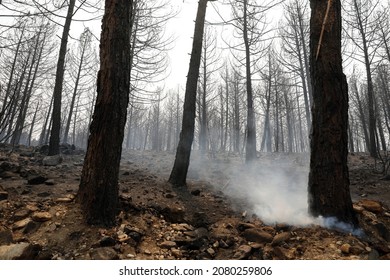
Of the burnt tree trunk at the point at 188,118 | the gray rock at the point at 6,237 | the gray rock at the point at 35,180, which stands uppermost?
the burnt tree trunk at the point at 188,118

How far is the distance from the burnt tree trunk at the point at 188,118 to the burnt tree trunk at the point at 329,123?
3157 mm

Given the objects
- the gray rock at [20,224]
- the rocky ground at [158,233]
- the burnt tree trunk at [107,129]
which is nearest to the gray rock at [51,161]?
the rocky ground at [158,233]

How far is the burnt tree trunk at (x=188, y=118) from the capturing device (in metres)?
6.03

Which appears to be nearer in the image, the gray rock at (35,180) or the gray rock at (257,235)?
the gray rock at (257,235)

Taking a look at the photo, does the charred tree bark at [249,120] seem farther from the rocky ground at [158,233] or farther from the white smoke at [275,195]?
the rocky ground at [158,233]

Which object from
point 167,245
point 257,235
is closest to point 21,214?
point 167,245

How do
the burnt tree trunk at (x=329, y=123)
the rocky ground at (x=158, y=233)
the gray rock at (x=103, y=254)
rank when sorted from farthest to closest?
the burnt tree trunk at (x=329, y=123)
the rocky ground at (x=158, y=233)
the gray rock at (x=103, y=254)

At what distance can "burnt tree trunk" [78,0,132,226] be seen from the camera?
3227mm

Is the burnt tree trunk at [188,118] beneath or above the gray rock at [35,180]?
above

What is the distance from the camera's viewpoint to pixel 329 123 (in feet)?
11.4

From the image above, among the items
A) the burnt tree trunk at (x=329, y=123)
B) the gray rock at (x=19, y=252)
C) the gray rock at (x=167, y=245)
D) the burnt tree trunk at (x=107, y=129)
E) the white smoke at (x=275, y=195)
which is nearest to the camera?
the gray rock at (x=19, y=252)

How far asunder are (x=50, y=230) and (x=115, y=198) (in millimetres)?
839

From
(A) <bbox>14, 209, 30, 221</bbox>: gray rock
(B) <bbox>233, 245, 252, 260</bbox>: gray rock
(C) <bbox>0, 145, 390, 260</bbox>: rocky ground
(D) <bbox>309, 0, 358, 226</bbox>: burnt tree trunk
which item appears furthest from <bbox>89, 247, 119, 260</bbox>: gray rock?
(D) <bbox>309, 0, 358, 226</bbox>: burnt tree trunk

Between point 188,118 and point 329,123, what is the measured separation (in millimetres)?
3530
